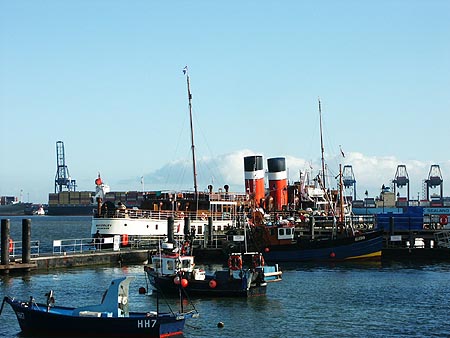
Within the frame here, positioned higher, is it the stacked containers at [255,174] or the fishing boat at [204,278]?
the stacked containers at [255,174]

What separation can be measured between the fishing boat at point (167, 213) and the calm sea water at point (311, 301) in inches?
463

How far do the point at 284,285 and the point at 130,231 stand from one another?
27.2 metres

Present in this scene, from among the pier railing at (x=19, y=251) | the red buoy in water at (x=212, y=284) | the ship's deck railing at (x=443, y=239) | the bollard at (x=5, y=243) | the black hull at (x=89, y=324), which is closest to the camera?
the black hull at (x=89, y=324)

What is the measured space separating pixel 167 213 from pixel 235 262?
3764cm

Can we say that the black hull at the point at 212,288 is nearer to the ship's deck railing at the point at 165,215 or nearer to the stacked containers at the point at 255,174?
the ship's deck railing at the point at 165,215

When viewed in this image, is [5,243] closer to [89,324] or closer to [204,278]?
[204,278]

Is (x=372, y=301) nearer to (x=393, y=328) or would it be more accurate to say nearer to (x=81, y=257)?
(x=393, y=328)

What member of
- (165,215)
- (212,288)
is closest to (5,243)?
(212,288)

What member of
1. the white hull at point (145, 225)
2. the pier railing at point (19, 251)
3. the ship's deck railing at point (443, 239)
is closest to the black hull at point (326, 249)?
the ship's deck railing at point (443, 239)

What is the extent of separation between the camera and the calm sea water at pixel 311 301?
38.9m

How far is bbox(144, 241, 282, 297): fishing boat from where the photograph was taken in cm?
4709

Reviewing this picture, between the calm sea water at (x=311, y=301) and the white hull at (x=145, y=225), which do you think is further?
the white hull at (x=145, y=225)

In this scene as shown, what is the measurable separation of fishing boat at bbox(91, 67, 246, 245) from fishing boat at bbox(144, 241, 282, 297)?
2639 centimetres

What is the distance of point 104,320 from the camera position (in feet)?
115
